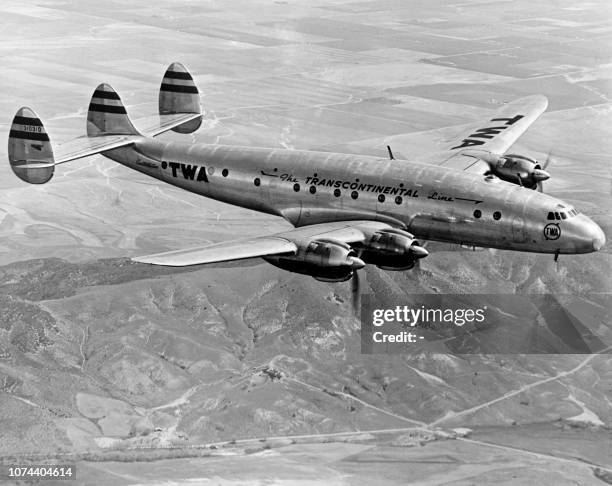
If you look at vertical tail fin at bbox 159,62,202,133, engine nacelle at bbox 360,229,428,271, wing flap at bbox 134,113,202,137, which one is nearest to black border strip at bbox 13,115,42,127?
wing flap at bbox 134,113,202,137

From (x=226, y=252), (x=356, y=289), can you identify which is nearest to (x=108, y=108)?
(x=226, y=252)

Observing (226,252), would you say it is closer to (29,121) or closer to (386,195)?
(386,195)

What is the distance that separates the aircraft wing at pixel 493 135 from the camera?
52.5 m

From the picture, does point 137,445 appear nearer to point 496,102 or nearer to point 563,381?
point 563,381

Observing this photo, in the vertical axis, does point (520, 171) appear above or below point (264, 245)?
above

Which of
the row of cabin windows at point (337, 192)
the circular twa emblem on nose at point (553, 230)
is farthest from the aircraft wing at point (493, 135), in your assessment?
the circular twa emblem on nose at point (553, 230)

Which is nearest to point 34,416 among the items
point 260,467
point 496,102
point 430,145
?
point 260,467

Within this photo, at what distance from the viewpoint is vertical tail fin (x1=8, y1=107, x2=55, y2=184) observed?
51.2 metres

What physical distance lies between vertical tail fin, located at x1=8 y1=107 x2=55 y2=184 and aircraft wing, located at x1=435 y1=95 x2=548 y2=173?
20766 mm

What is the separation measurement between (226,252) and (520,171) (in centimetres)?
1804

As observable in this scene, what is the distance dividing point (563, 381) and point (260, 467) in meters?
19.2

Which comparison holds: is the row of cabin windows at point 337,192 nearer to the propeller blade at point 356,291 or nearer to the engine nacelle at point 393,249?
the engine nacelle at point 393,249

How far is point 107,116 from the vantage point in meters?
56.6

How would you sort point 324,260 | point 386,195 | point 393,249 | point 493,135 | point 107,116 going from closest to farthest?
point 324,260 < point 393,249 < point 386,195 < point 107,116 < point 493,135
